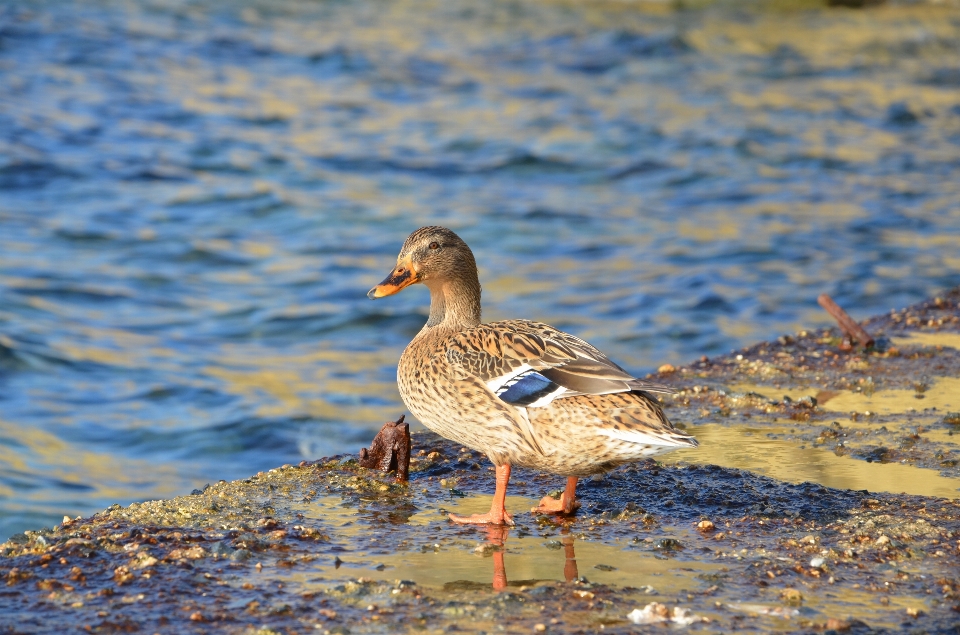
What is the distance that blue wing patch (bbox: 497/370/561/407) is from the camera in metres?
4.54

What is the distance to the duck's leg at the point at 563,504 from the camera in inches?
187

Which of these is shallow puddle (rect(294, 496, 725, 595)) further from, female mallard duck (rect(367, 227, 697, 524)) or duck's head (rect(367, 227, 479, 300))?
duck's head (rect(367, 227, 479, 300))

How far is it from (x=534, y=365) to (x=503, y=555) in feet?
2.52

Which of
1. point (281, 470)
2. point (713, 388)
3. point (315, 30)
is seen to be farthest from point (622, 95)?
point (281, 470)

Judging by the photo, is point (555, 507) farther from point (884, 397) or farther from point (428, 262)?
point (884, 397)

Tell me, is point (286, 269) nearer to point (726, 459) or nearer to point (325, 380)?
point (325, 380)

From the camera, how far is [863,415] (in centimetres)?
584

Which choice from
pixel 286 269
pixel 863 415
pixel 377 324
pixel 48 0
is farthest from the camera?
pixel 48 0

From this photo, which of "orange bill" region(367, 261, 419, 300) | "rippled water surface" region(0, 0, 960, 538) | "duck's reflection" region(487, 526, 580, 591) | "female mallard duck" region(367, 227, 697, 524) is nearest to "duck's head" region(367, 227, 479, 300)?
"orange bill" region(367, 261, 419, 300)

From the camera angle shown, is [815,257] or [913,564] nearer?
[913,564]

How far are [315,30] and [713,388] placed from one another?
58.6ft

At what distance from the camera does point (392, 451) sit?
5137 mm

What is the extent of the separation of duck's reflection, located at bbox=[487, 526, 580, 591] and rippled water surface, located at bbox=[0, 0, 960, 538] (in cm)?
420

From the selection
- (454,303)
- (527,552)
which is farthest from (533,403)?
(454,303)
